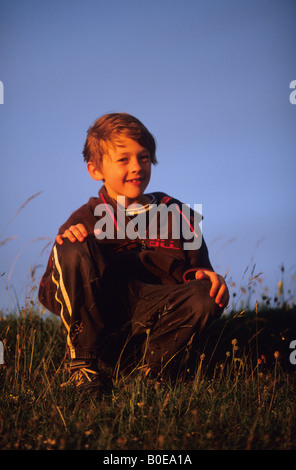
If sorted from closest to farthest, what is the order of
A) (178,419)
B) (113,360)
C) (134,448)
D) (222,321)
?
(134,448)
(178,419)
(113,360)
(222,321)

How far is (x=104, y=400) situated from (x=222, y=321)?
2624 millimetres

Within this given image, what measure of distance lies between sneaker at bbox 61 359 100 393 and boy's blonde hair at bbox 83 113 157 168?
1.70 meters

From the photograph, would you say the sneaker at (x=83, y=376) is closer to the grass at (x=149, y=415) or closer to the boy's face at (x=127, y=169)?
the grass at (x=149, y=415)

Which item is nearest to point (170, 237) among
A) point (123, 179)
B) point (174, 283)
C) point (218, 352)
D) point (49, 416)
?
point (174, 283)

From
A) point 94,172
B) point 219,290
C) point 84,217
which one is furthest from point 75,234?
point 219,290

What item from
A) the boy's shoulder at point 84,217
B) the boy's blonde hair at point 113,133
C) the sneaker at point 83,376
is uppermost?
the boy's blonde hair at point 113,133

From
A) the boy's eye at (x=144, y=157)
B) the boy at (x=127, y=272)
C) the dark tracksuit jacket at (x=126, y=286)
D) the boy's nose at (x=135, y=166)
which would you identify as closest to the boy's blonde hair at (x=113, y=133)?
the boy at (x=127, y=272)

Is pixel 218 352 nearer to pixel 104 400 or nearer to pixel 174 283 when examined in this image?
pixel 174 283

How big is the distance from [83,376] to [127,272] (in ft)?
2.91

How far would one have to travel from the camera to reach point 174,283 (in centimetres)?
354

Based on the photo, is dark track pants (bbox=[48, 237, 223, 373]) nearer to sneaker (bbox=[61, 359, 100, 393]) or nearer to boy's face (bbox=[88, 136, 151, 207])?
sneaker (bbox=[61, 359, 100, 393])

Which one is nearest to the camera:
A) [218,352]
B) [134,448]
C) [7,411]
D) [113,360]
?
[134,448]

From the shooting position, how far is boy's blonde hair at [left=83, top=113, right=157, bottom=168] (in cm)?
368

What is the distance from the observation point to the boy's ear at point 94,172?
3.76 m
